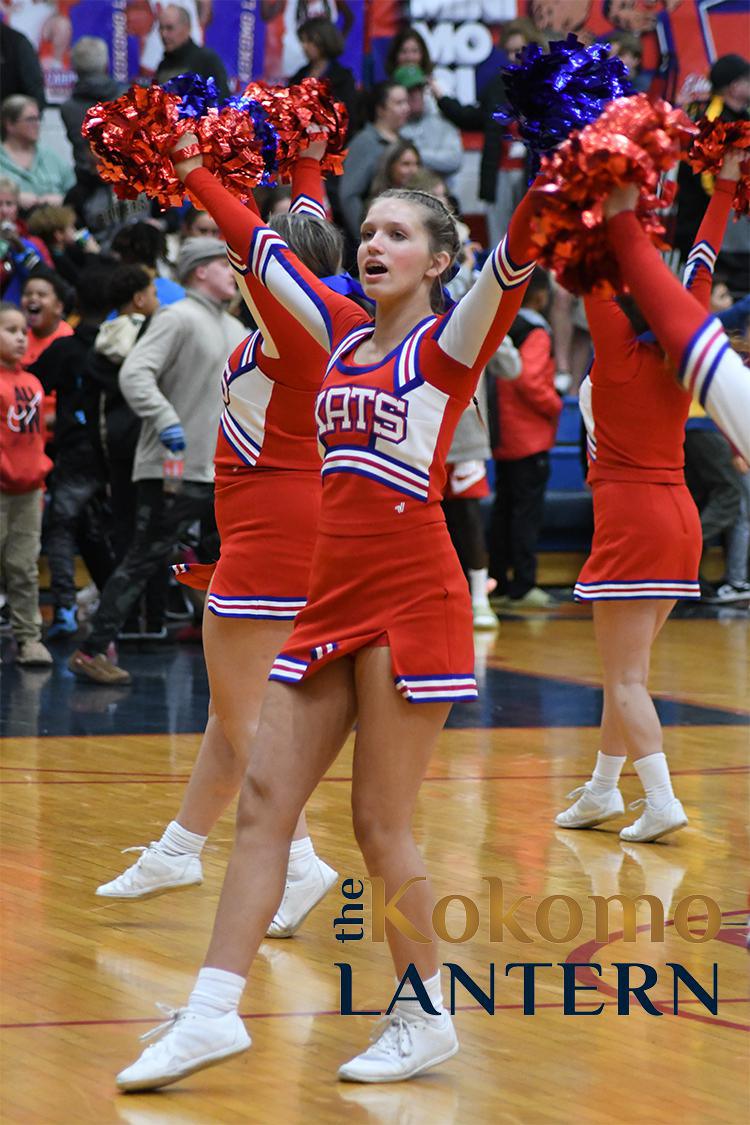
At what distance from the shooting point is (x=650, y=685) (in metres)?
8.80

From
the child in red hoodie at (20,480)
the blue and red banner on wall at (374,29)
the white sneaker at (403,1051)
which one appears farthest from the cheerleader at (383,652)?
the blue and red banner on wall at (374,29)

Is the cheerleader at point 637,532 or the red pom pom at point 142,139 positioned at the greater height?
the red pom pom at point 142,139

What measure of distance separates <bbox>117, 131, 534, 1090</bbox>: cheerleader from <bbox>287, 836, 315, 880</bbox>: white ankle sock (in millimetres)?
1048

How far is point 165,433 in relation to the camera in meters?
8.48

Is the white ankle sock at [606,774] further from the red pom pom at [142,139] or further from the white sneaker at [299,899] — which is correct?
the red pom pom at [142,139]

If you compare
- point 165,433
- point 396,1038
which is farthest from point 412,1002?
point 165,433

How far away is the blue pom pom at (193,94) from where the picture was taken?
420cm

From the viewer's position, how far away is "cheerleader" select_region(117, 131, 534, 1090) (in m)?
3.54

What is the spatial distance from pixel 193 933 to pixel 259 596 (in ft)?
2.85

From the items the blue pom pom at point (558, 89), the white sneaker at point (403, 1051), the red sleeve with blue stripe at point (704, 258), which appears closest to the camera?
the white sneaker at point (403, 1051)

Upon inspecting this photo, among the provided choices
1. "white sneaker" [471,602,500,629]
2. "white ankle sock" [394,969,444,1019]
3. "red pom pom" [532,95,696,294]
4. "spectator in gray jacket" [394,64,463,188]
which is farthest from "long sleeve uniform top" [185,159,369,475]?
"spectator in gray jacket" [394,64,463,188]

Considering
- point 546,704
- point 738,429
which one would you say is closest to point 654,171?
point 738,429

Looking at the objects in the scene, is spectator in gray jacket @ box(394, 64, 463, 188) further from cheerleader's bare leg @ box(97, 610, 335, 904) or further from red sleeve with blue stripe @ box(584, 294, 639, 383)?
cheerleader's bare leg @ box(97, 610, 335, 904)

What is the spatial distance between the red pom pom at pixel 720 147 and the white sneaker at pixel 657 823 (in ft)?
6.06
